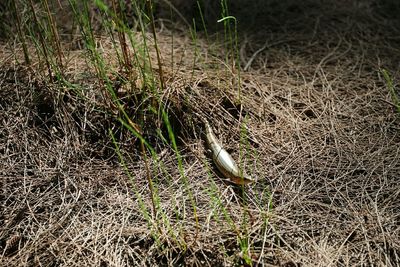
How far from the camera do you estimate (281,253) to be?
129cm

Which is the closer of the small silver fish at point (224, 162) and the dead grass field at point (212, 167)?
the dead grass field at point (212, 167)

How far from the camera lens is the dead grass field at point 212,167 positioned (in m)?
1.31

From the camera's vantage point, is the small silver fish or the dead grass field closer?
the dead grass field

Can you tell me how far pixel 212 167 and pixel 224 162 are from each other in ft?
0.18

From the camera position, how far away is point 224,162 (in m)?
1.54

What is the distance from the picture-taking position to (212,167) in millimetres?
1574

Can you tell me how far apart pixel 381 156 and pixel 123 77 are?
3.12ft

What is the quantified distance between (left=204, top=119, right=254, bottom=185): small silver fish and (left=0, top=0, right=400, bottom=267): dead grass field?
0.03m

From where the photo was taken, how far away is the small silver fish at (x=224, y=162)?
4.88 ft

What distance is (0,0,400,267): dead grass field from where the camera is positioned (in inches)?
51.7

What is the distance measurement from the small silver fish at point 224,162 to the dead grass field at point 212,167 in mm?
30

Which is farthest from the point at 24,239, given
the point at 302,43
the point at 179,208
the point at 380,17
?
the point at 380,17

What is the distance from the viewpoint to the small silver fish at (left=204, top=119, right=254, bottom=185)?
4.88 feet

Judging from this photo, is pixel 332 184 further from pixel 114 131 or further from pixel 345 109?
pixel 114 131
